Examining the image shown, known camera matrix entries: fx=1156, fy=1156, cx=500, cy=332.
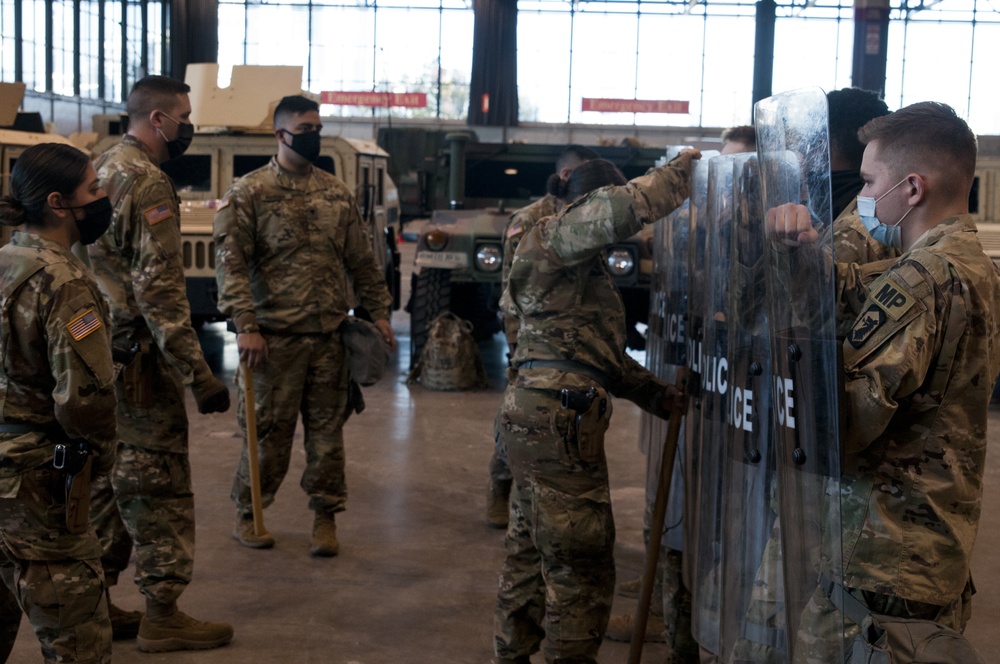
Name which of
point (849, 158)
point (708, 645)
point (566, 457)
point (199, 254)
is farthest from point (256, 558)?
point (199, 254)

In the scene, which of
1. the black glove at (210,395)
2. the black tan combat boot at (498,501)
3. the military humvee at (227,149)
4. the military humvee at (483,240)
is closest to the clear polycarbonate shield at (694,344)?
the black glove at (210,395)

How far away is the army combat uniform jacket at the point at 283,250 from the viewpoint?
418 centimetres

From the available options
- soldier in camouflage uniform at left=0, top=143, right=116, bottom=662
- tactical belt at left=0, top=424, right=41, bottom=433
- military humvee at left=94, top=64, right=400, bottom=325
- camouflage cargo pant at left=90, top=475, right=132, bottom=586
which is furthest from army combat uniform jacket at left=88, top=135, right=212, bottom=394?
military humvee at left=94, top=64, right=400, bottom=325

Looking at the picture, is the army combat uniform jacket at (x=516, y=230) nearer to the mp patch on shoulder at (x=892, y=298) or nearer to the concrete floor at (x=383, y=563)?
the concrete floor at (x=383, y=563)

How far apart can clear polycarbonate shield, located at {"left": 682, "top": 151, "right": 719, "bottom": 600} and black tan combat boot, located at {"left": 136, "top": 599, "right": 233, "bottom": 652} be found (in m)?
1.47

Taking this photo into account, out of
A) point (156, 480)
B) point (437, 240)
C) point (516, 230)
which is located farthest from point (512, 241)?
point (437, 240)

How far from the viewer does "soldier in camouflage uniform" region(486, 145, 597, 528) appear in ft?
12.6

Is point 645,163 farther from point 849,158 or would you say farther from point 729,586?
point 729,586

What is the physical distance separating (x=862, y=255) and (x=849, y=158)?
14.1 inches

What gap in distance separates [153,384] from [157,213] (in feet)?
1.61

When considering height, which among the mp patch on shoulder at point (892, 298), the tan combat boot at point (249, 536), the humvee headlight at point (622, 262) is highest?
the mp patch on shoulder at point (892, 298)

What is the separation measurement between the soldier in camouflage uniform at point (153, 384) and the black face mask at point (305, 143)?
902 millimetres

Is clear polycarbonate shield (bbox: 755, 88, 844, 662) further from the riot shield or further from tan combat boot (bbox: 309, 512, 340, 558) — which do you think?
tan combat boot (bbox: 309, 512, 340, 558)

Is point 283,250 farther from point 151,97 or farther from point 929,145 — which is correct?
point 929,145
